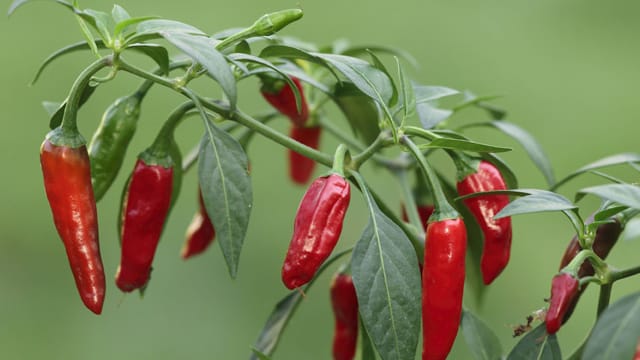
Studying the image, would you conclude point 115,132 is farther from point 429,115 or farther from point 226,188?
point 429,115

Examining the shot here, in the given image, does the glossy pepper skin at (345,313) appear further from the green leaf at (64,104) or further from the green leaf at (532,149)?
the green leaf at (64,104)

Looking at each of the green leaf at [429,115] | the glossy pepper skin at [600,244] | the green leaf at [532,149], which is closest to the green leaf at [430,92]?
the green leaf at [429,115]

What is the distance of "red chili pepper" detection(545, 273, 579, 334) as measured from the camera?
3.23ft

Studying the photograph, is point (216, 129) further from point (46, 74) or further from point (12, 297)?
point (46, 74)

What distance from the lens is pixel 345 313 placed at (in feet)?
4.58

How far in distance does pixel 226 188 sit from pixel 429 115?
1.02 feet

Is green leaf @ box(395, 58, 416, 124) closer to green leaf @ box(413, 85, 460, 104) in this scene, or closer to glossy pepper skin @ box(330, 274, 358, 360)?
green leaf @ box(413, 85, 460, 104)

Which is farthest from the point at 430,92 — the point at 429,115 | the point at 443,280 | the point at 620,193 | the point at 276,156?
the point at 276,156

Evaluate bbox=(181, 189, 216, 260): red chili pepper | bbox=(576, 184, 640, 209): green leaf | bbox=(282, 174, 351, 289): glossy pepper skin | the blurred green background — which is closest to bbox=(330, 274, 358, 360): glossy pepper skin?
bbox=(181, 189, 216, 260): red chili pepper

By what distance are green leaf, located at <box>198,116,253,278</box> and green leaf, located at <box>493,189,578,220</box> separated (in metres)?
0.25

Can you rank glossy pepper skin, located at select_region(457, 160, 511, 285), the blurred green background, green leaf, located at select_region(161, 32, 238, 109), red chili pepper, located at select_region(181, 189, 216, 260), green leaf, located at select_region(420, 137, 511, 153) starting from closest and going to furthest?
1. green leaf, located at select_region(161, 32, 238, 109)
2. green leaf, located at select_region(420, 137, 511, 153)
3. glossy pepper skin, located at select_region(457, 160, 511, 285)
4. red chili pepper, located at select_region(181, 189, 216, 260)
5. the blurred green background

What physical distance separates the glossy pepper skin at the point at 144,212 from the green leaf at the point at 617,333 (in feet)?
Result: 1.84

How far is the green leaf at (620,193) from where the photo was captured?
34.5 inches

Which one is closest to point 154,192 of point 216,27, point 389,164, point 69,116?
point 69,116
